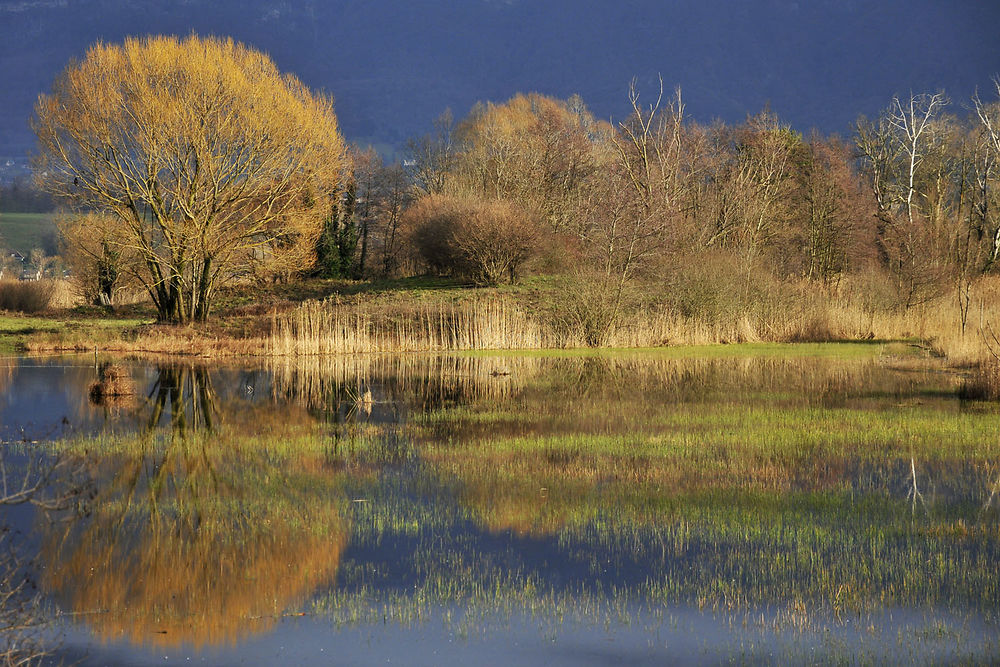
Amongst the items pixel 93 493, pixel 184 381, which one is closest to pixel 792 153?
pixel 184 381

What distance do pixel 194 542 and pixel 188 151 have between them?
91.9 ft

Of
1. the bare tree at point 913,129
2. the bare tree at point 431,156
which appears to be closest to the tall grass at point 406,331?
the bare tree at point 913,129

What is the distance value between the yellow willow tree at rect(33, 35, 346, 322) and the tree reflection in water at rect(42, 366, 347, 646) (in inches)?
848

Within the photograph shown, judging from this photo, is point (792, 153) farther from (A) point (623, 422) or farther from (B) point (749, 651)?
(B) point (749, 651)

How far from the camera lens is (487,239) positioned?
47.3m

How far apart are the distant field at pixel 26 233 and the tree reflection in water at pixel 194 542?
11341 centimetres

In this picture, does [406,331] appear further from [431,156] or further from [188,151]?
[431,156]

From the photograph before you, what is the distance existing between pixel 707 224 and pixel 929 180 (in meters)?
23.1

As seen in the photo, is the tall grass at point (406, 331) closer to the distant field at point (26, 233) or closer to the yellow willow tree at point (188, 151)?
the yellow willow tree at point (188, 151)

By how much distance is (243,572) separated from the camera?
9.93 meters

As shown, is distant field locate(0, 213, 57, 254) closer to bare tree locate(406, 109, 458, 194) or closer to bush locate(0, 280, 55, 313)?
bare tree locate(406, 109, 458, 194)

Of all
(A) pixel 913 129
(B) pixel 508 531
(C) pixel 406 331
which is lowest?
(B) pixel 508 531

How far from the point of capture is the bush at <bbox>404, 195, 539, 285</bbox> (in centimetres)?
4728

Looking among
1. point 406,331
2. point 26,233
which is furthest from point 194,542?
point 26,233
